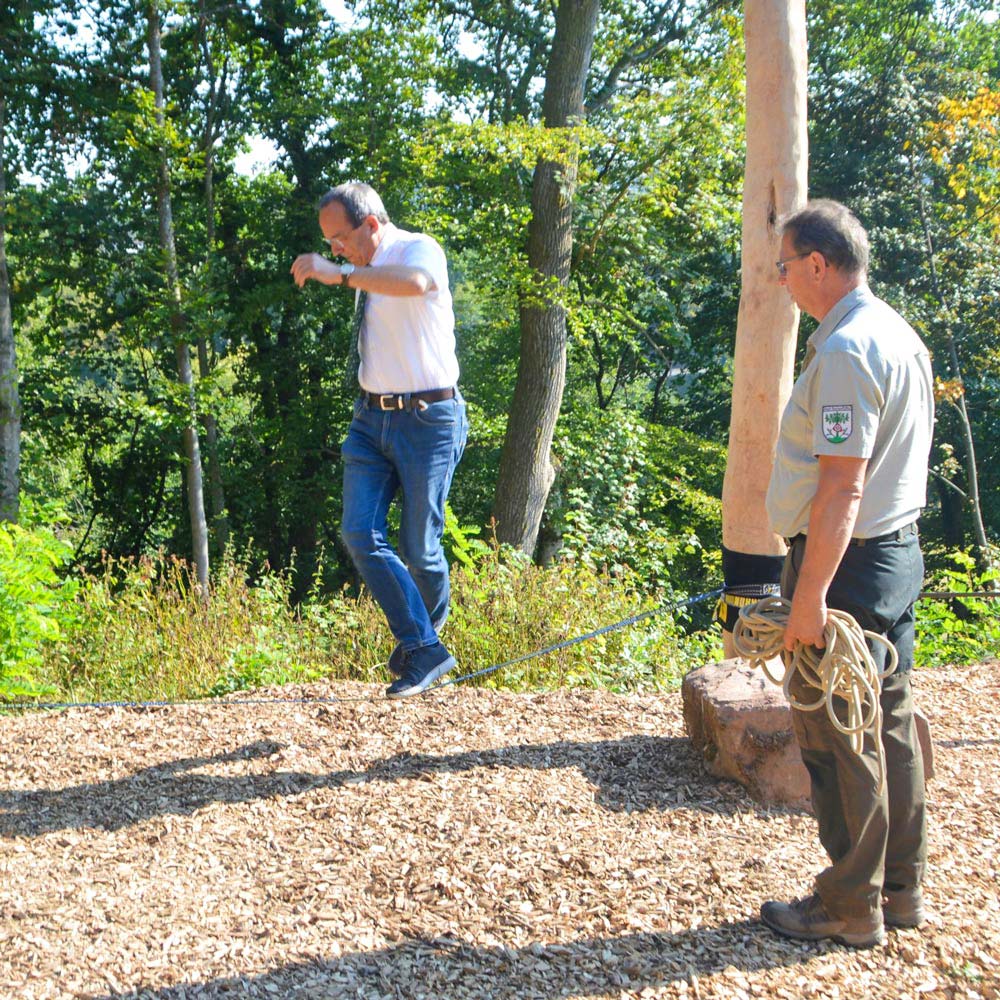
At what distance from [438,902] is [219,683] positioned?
2.74m

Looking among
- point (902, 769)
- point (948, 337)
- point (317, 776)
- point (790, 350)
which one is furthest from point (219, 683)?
point (948, 337)

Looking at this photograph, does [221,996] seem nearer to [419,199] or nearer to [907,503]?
[907,503]

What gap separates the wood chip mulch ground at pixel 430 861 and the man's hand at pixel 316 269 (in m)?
1.89

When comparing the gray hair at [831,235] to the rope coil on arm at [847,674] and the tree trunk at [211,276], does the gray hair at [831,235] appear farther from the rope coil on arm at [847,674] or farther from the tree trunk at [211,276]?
the tree trunk at [211,276]

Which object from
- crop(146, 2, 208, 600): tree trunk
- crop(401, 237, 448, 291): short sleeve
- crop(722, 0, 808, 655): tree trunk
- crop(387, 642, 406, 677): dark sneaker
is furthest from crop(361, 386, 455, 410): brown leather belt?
crop(146, 2, 208, 600): tree trunk

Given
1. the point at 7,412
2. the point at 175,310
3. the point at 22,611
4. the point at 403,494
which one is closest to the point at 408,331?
the point at 403,494

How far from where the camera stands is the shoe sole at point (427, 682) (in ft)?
14.4

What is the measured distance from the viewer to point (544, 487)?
15.0 meters

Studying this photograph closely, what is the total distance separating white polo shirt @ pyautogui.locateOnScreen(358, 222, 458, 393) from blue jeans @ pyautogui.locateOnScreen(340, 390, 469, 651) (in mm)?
124

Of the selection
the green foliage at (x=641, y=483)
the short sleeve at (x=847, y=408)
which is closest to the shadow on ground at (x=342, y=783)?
the short sleeve at (x=847, y=408)

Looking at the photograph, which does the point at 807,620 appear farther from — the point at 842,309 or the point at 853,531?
the point at 842,309

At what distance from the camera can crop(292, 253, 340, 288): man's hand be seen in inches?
154

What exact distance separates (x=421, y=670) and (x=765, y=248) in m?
2.23

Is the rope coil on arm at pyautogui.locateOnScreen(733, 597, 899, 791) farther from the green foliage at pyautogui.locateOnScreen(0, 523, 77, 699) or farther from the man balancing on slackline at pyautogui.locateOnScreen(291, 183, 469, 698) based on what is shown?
the green foliage at pyautogui.locateOnScreen(0, 523, 77, 699)
